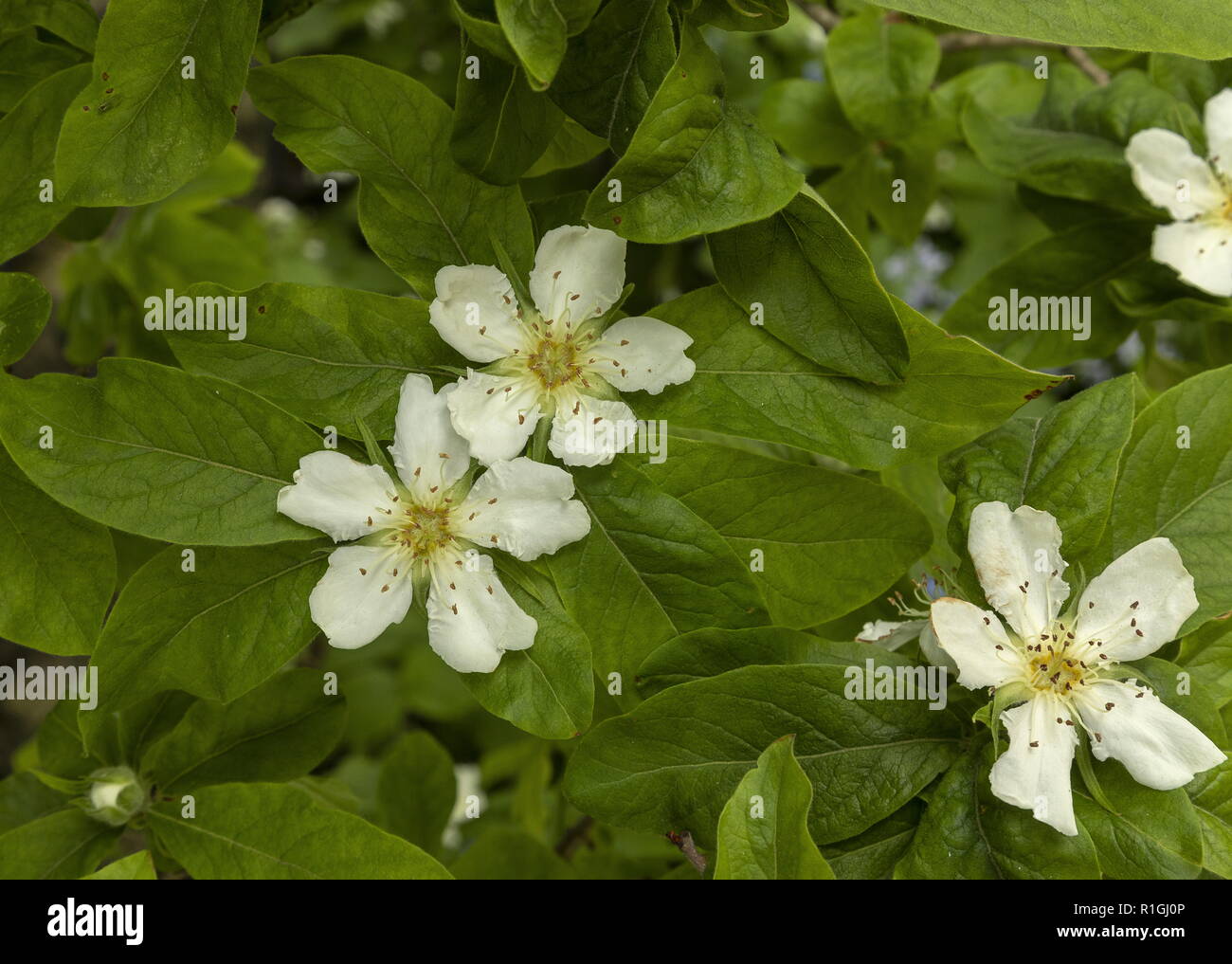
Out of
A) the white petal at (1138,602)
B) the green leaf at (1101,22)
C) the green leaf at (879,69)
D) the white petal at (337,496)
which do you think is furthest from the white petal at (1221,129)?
the white petal at (337,496)

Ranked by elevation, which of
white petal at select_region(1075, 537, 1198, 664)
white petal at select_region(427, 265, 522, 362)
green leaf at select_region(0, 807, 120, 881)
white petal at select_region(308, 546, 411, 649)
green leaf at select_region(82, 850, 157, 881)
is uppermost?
white petal at select_region(427, 265, 522, 362)

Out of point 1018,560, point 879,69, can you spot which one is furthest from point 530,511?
point 879,69

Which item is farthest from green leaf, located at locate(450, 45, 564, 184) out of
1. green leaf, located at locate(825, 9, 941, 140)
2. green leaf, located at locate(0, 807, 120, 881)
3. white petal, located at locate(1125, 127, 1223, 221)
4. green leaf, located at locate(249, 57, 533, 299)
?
green leaf, located at locate(0, 807, 120, 881)

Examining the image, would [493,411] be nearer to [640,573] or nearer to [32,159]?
[640,573]

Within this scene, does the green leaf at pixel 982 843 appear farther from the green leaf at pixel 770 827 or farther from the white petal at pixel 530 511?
the white petal at pixel 530 511

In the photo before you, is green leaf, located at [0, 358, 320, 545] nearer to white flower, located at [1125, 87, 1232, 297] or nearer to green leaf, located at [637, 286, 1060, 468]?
green leaf, located at [637, 286, 1060, 468]
